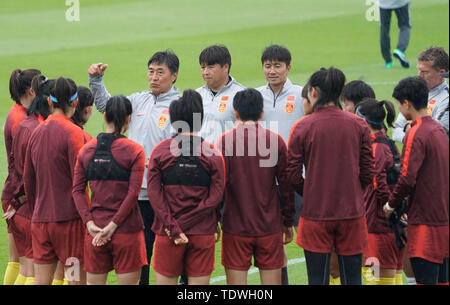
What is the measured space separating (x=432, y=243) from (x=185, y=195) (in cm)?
164

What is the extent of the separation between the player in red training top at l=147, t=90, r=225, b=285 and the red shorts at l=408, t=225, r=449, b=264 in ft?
4.42

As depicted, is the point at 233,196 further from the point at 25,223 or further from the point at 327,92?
the point at 25,223

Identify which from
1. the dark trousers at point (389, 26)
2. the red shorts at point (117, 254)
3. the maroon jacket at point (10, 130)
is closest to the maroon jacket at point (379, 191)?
the red shorts at point (117, 254)

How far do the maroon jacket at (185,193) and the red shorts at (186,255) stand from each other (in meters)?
0.06

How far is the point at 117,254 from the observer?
488cm

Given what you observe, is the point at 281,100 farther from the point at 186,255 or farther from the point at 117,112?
the point at 186,255

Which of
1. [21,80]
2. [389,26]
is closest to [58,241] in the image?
[21,80]

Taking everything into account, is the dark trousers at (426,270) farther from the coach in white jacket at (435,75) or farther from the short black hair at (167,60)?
the short black hair at (167,60)

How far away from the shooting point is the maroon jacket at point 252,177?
483 cm

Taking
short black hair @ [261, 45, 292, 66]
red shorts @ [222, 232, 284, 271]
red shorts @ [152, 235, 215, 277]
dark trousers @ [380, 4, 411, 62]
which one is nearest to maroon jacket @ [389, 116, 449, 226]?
red shorts @ [222, 232, 284, 271]

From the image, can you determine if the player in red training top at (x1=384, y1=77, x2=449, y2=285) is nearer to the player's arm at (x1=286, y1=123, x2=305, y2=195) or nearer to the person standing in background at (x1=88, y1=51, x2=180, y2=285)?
the player's arm at (x1=286, y1=123, x2=305, y2=195)

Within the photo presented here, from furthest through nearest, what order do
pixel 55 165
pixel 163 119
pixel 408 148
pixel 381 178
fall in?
pixel 163 119
pixel 381 178
pixel 55 165
pixel 408 148

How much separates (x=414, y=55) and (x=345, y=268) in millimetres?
12721

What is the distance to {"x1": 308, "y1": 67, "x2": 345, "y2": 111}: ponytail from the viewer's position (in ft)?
15.8
